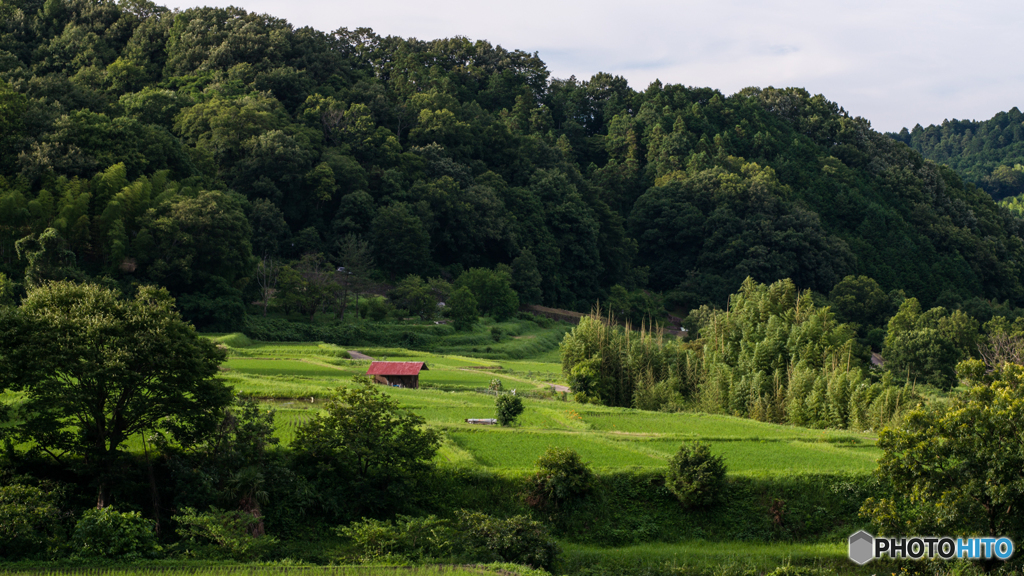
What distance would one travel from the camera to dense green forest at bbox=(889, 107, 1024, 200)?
507ft

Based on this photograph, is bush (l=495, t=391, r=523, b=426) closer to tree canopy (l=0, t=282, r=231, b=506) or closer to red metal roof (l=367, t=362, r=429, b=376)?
red metal roof (l=367, t=362, r=429, b=376)

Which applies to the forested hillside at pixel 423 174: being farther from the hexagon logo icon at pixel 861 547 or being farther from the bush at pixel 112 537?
the hexagon logo icon at pixel 861 547

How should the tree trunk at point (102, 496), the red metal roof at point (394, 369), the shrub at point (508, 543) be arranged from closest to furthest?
the shrub at point (508, 543), the tree trunk at point (102, 496), the red metal roof at point (394, 369)

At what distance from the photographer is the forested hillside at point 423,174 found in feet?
154

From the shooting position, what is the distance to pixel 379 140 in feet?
233

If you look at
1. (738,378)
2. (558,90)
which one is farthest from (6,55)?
(558,90)

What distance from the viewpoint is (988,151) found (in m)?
174

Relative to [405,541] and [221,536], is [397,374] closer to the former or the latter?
[405,541]

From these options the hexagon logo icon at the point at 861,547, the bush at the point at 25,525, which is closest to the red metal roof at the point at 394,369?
the bush at the point at 25,525

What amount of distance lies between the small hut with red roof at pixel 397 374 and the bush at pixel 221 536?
16308 mm

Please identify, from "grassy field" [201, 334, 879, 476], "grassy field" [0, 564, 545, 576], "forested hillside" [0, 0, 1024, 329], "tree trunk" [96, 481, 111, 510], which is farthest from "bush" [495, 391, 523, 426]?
"forested hillside" [0, 0, 1024, 329]

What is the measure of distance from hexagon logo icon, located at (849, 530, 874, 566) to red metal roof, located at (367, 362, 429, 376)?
18801mm

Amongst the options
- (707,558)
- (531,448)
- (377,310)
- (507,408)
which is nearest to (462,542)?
(707,558)

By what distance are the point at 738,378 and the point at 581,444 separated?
12149 millimetres
